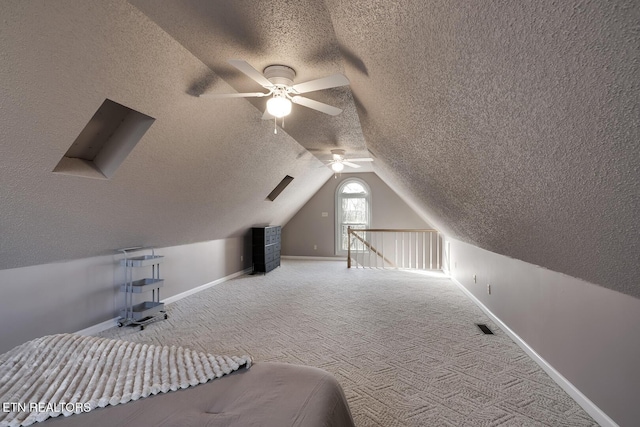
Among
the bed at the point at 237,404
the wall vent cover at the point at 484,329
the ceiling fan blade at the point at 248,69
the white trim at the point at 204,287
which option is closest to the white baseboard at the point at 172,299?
the white trim at the point at 204,287

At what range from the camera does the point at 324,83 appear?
225 cm

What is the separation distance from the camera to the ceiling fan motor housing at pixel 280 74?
2.55m

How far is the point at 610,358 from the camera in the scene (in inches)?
69.5

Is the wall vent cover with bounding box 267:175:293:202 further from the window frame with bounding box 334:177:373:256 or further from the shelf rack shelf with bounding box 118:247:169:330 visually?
Result: the shelf rack shelf with bounding box 118:247:169:330

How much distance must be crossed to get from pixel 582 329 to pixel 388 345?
1.55m

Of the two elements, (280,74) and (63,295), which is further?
(63,295)

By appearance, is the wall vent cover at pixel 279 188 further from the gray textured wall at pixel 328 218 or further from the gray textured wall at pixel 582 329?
the gray textured wall at pixel 582 329

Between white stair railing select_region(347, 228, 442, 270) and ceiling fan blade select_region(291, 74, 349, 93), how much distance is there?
5.25 metres

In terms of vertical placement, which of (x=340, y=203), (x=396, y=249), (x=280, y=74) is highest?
(x=280, y=74)

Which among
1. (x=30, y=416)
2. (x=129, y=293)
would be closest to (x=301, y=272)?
(x=129, y=293)

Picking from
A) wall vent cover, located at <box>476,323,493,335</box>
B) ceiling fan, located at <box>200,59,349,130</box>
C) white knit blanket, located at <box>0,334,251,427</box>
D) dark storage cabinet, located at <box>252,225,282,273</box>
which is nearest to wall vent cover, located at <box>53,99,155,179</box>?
ceiling fan, located at <box>200,59,349,130</box>

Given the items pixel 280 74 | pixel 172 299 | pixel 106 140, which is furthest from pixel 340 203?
pixel 106 140

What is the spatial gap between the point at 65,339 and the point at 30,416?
71 centimetres

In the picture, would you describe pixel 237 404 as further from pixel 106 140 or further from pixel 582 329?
pixel 106 140
